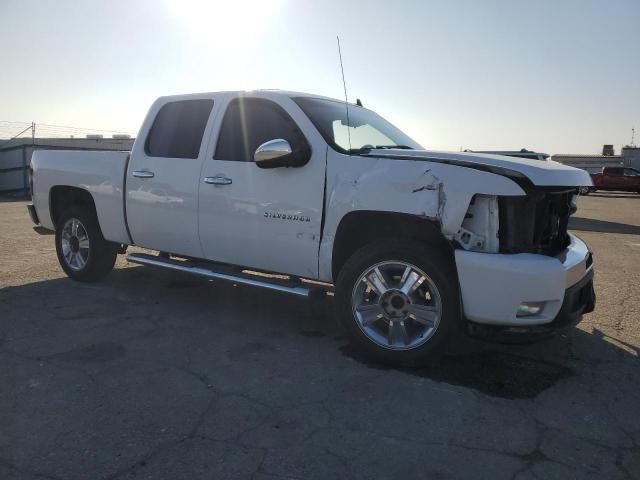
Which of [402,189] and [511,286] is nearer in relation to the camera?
[511,286]

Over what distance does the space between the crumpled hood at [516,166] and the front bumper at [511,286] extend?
19.3 inches

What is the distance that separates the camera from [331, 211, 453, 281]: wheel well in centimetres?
376

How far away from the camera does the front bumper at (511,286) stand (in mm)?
3346

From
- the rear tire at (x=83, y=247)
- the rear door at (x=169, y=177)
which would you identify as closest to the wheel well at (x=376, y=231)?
Answer: the rear door at (x=169, y=177)

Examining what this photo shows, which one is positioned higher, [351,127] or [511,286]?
[351,127]

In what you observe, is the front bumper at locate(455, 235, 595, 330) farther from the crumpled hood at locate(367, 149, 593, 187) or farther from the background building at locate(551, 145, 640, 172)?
the background building at locate(551, 145, 640, 172)

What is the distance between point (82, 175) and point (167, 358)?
282 centimetres

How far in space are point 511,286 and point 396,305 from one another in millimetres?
801

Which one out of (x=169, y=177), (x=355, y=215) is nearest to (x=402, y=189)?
(x=355, y=215)

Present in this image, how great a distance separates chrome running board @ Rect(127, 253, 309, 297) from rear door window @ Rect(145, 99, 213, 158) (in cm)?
99

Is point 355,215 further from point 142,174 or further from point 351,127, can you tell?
point 142,174

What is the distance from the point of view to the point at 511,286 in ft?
11.0

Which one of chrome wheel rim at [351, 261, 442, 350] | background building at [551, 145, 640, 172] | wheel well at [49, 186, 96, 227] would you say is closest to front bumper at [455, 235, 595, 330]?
chrome wheel rim at [351, 261, 442, 350]

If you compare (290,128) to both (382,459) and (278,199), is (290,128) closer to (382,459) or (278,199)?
(278,199)
